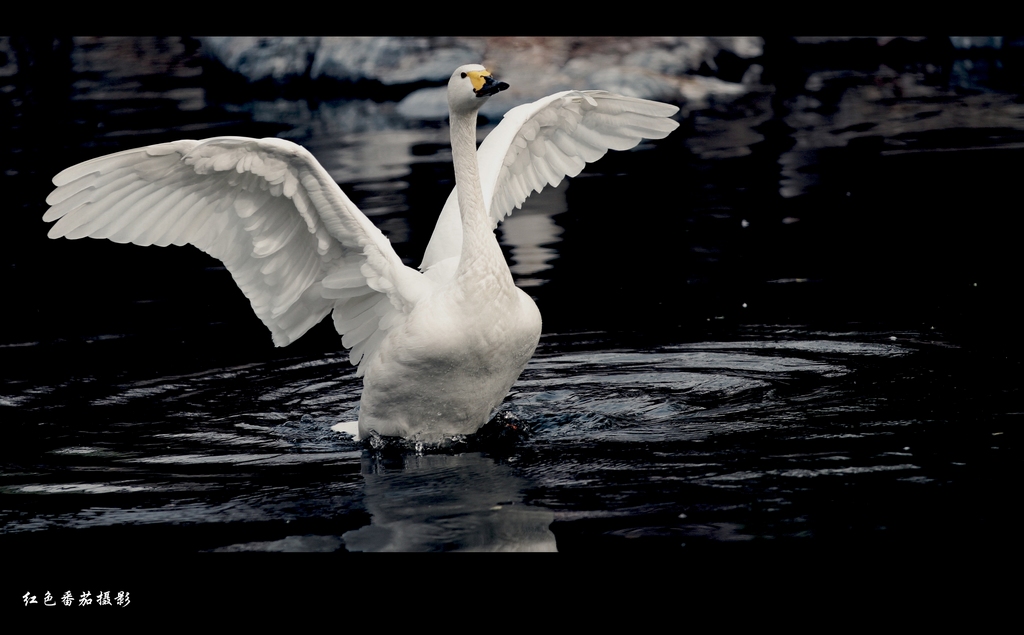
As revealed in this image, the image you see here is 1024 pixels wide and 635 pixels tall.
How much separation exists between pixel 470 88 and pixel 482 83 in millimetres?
93

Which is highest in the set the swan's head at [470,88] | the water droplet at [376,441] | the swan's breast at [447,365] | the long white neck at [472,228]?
the swan's head at [470,88]

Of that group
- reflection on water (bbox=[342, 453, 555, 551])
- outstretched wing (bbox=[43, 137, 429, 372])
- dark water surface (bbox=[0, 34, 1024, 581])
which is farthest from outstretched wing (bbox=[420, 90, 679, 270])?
reflection on water (bbox=[342, 453, 555, 551])

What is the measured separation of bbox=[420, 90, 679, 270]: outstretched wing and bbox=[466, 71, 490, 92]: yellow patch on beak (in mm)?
1296

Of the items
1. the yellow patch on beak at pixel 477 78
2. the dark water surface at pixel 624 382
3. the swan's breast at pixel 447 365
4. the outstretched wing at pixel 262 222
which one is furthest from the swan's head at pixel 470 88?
the dark water surface at pixel 624 382

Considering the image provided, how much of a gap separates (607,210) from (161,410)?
6559 millimetres

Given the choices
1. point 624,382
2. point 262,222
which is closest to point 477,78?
point 262,222

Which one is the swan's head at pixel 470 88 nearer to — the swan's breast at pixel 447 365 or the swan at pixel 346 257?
the swan at pixel 346 257

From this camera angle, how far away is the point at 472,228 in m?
6.85

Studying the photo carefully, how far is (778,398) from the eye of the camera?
23.8ft

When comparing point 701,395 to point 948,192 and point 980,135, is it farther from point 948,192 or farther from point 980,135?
point 980,135

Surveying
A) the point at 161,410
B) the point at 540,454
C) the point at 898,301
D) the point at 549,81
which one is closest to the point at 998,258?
the point at 898,301

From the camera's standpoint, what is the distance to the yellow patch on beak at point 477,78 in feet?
22.2

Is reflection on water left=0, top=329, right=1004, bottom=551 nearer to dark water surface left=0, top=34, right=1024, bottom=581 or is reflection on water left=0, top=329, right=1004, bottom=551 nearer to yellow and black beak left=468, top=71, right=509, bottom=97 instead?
dark water surface left=0, top=34, right=1024, bottom=581

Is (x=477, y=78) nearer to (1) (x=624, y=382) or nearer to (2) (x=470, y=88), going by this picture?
(2) (x=470, y=88)
